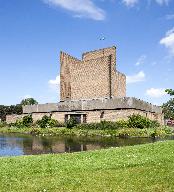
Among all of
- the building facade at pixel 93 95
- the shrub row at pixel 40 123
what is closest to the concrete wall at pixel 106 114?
the building facade at pixel 93 95

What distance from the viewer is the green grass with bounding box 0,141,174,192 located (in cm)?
890

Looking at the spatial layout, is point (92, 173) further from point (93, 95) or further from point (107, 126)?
point (93, 95)

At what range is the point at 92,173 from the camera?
10438 millimetres

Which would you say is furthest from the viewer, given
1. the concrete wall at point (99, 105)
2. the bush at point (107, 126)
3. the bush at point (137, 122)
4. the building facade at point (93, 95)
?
the building facade at point (93, 95)

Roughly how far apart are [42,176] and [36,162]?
2333 millimetres

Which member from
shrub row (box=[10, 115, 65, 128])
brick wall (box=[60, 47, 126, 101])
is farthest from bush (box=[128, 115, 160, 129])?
shrub row (box=[10, 115, 65, 128])

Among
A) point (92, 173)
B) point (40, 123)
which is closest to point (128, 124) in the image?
point (40, 123)

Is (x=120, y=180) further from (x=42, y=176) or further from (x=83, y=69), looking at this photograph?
(x=83, y=69)

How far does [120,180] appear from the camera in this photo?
31.2 ft

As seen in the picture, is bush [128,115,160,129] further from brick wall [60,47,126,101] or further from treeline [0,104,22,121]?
treeline [0,104,22,121]

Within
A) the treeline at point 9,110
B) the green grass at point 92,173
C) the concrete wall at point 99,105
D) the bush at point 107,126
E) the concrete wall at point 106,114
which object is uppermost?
the treeline at point 9,110

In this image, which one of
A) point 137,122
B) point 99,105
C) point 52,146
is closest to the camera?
point 52,146

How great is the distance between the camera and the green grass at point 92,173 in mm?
8898

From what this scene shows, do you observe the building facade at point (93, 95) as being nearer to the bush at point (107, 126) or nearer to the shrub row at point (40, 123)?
the shrub row at point (40, 123)
